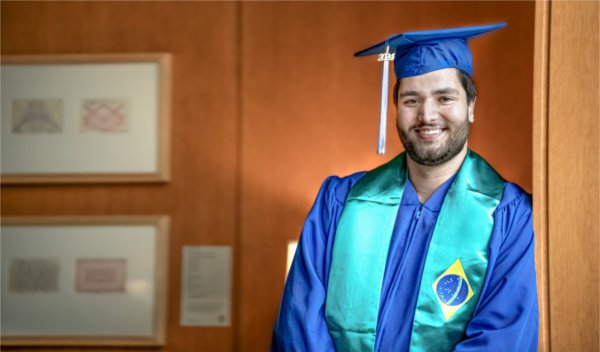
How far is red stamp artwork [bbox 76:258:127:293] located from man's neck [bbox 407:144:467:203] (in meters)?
2.07

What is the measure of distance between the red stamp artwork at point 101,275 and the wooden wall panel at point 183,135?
0.82 ft

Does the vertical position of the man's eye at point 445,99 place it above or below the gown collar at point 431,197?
above

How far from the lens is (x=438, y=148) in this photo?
2.61 meters

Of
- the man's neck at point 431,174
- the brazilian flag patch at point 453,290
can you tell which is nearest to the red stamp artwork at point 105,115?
the man's neck at point 431,174

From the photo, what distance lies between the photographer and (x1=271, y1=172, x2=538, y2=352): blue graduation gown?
7.91 ft

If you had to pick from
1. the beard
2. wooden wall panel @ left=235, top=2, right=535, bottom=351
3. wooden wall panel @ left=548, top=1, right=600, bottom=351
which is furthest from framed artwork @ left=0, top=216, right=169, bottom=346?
wooden wall panel @ left=548, top=1, right=600, bottom=351

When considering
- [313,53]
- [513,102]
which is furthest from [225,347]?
[513,102]

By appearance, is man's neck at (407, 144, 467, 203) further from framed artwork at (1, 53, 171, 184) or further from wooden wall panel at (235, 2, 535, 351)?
framed artwork at (1, 53, 171, 184)

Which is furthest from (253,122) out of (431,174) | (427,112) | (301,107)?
(427,112)

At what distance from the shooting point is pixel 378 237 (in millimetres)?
2676

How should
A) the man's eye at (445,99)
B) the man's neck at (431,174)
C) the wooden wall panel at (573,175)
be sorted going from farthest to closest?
1. the man's neck at (431,174)
2. the man's eye at (445,99)
3. the wooden wall panel at (573,175)

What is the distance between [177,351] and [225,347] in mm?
251

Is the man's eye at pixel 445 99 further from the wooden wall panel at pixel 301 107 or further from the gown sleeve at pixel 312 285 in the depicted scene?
the wooden wall panel at pixel 301 107

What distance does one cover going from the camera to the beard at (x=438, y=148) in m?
2.61
